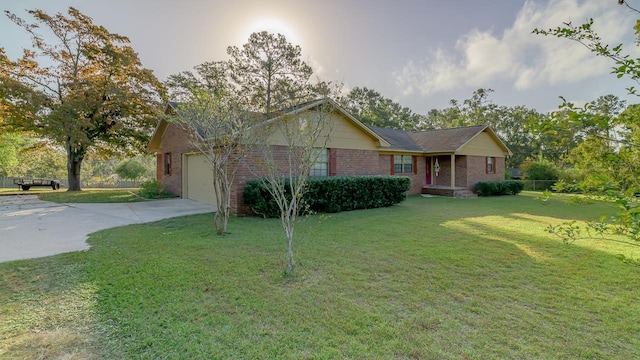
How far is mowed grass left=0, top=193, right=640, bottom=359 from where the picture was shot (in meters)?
2.85

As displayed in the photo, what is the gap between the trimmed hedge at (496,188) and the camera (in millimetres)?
18750

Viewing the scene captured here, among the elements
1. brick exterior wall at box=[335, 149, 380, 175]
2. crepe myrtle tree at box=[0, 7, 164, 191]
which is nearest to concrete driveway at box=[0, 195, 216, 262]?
brick exterior wall at box=[335, 149, 380, 175]

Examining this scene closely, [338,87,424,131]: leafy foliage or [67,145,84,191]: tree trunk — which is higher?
[338,87,424,131]: leafy foliage

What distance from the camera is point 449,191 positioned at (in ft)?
59.8

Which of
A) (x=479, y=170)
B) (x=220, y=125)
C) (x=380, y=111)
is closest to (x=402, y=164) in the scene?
(x=479, y=170)

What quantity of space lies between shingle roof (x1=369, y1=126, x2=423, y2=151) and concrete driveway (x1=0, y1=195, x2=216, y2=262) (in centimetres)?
1149

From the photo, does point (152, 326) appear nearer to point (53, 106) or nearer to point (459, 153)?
point (459, 153)

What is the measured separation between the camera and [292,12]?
36.2 ft

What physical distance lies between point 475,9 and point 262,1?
756cm

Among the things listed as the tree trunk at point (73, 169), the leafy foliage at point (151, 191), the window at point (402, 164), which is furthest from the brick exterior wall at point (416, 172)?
the tree trunk at point (73, 169)

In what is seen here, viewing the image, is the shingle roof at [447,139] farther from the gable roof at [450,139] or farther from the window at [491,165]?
the window at [491,165]

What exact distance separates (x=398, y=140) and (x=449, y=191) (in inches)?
183

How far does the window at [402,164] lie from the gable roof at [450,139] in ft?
4.35

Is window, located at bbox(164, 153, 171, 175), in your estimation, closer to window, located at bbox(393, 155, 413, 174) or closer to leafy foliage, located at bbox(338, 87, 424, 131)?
window, located at bbox(393, 155, 413, 174)
